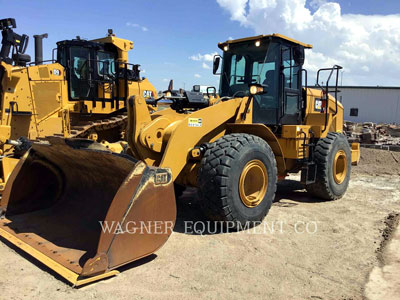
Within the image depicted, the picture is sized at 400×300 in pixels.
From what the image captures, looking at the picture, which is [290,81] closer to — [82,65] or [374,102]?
[82,65]

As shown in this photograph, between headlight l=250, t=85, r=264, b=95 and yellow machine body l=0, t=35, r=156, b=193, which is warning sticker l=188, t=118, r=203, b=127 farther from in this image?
yellow machine body l=0, t=35, r=156, b=193

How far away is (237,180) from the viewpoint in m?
4.54

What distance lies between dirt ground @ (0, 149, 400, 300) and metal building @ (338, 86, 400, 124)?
93.1 feet

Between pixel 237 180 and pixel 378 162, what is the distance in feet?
27.2

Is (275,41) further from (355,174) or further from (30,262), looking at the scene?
(355,174)

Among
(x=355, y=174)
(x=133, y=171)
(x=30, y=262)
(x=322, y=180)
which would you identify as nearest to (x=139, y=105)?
(x=133, y=171)

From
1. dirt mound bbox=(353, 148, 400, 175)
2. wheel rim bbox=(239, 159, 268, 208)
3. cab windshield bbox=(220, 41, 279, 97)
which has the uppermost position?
cab windshield bbox=(220, 41, 279, 97)

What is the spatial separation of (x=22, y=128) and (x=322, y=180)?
6.38 meters

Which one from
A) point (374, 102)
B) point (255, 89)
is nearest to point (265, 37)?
point (255, 89)

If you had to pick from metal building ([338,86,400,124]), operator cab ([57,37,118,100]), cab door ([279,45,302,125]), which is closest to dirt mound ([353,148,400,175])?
cab door ([279,45,302,125])

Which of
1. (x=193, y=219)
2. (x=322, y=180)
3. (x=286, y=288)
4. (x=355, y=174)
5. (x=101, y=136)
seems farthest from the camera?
(x=355, y=174)

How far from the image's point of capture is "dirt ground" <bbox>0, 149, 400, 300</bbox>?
3.21m

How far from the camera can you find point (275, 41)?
5.86 m

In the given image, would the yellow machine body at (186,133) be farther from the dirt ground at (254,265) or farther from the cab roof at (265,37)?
the cab roof at (265,37)
